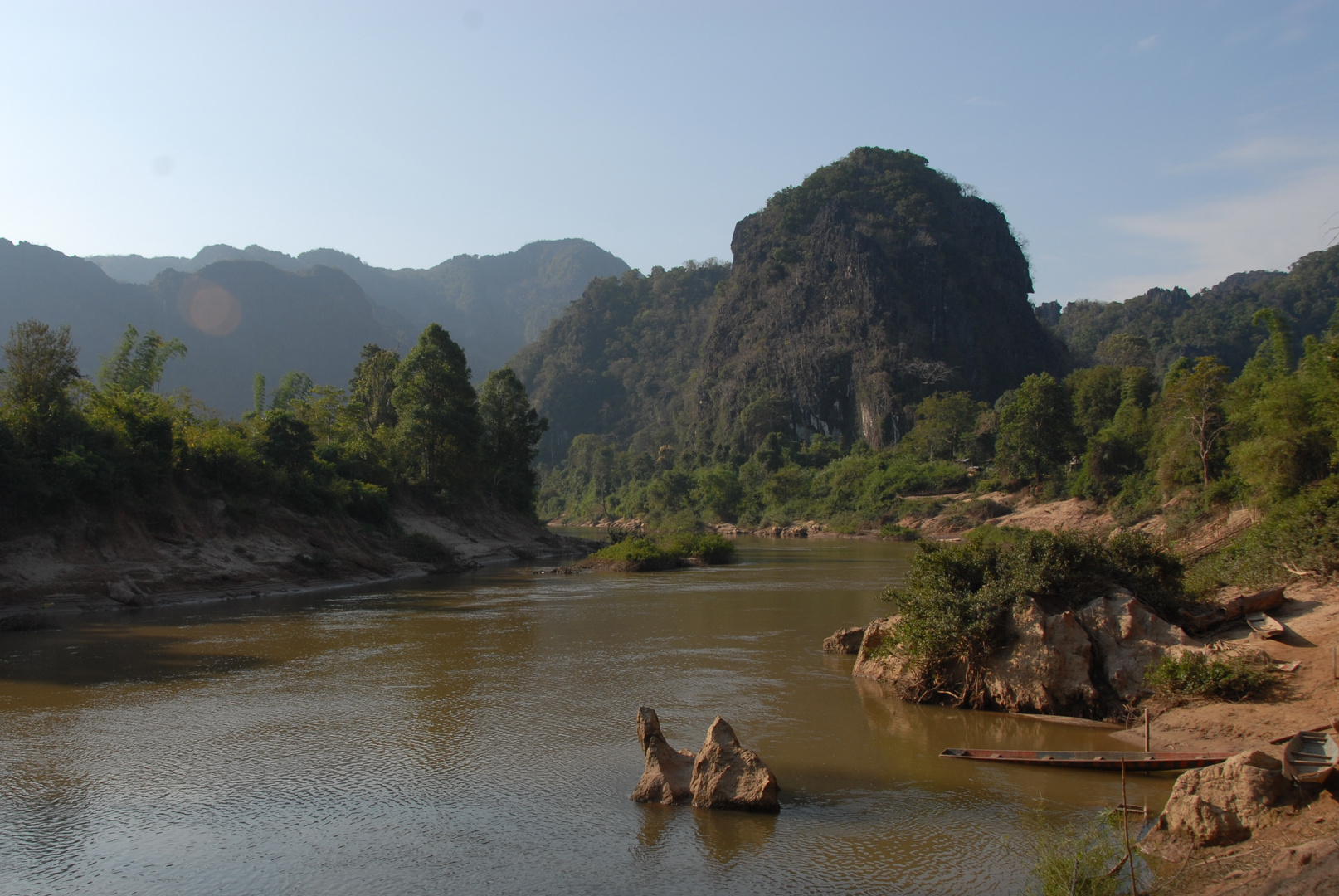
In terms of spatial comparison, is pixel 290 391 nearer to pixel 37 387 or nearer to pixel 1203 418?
pixel 37 387

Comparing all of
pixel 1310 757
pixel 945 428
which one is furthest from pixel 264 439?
pixel 945 428

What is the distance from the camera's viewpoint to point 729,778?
873 cm

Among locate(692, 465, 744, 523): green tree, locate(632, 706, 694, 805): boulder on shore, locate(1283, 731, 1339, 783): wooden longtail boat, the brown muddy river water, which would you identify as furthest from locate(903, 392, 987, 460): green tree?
locate(632, 706, 694, 805): boulder on shore

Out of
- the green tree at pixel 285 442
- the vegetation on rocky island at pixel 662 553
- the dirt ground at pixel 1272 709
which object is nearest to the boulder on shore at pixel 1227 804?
the dirt ground at pixel 1272 709

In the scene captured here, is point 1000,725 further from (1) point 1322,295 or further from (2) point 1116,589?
(1) point 1322,295

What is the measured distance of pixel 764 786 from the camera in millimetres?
8547

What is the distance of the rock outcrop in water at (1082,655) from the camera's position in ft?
37.8

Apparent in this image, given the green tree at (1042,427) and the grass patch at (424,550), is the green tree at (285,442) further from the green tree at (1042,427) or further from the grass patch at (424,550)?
the green tree at (1042,427)

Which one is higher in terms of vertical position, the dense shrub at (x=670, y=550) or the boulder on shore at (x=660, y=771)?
the boulder on shore at (x=660, y=771)

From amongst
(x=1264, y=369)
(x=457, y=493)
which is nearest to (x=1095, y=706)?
(x=1264, y=369)

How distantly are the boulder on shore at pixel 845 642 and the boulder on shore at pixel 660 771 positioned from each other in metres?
8.01

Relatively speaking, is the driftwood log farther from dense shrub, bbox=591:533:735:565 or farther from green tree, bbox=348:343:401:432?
green tree, bbox=348:343:401:432

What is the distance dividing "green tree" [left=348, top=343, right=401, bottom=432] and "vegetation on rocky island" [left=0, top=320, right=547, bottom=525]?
3.4 inches

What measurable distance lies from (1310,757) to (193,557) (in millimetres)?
30826
